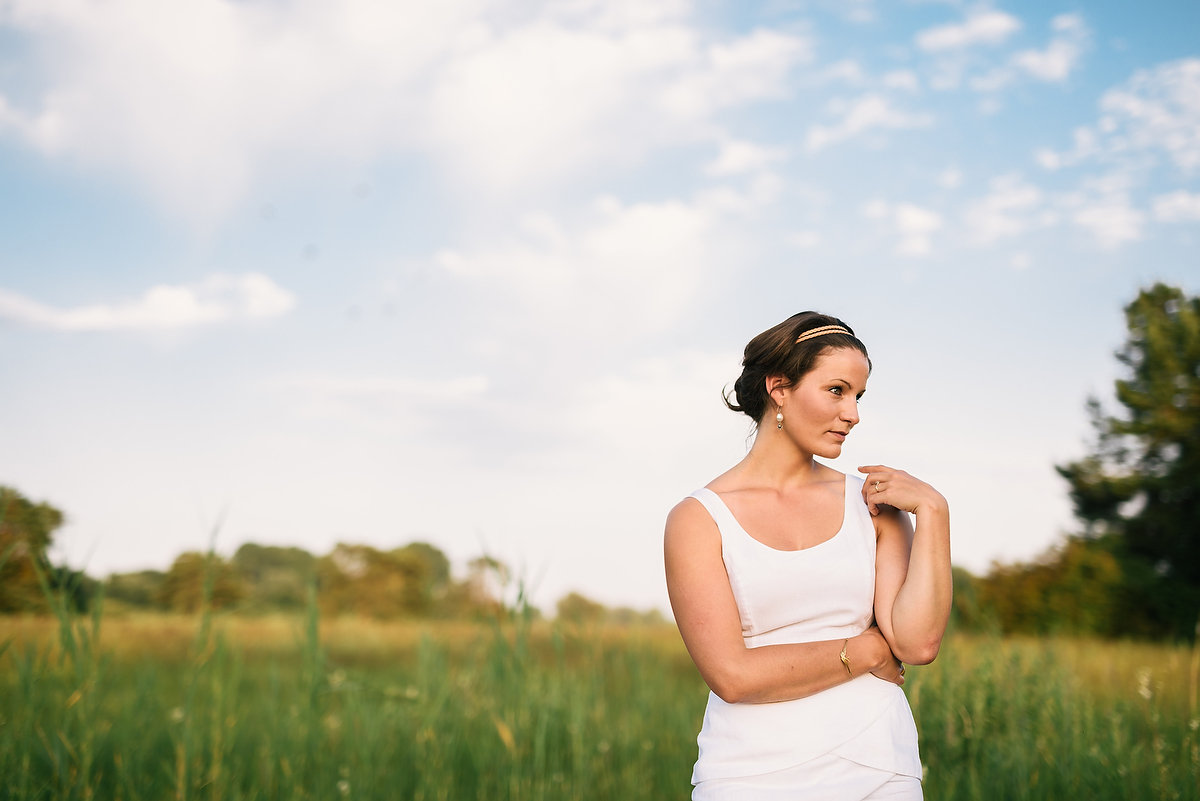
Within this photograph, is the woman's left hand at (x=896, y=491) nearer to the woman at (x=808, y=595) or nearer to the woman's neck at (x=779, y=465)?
the woman at (x=808, y=595)

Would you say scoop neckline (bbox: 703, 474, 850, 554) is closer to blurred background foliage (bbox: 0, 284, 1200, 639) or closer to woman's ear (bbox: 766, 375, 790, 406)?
woman's ear (bbox: 766, 375, 790, 406)

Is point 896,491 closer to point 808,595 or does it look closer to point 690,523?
point 808,595

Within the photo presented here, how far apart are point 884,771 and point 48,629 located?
12.3 feet

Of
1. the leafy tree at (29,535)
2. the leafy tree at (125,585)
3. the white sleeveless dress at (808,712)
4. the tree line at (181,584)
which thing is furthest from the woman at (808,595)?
the leafy tree at (29,535)

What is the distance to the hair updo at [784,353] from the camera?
7.77 ft

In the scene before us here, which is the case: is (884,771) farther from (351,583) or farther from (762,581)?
(351,583)

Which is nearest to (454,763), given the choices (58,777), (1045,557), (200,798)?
(200,798)

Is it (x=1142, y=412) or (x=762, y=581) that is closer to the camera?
(x=762, y=581)

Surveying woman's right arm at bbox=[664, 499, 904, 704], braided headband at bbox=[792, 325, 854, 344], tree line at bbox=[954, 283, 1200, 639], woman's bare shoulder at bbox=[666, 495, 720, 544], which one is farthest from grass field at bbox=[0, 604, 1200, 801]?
tree line at bbox=[954, 283, 1200, 639]

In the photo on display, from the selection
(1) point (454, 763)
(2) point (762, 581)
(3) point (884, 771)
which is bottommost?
(1) point (454, 763)

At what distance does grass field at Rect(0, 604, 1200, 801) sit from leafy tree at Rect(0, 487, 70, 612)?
17 centimetres

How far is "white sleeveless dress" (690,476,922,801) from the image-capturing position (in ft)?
6.98

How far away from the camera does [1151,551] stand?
24250 mm

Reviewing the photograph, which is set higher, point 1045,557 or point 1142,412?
point 1142,412
